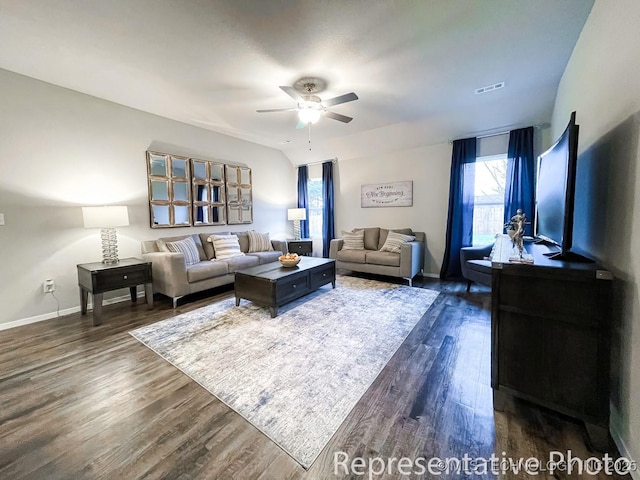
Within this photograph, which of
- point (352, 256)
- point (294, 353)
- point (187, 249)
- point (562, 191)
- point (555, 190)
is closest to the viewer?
point (562, 191)

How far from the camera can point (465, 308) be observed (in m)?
3.19

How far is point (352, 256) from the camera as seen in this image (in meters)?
4.77

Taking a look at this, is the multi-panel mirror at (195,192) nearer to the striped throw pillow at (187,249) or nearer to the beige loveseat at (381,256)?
the striped throw pillow at (187,249)

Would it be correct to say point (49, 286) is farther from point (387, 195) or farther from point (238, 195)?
point (387, 195)

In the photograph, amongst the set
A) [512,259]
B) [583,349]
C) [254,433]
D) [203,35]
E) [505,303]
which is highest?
[203,35]

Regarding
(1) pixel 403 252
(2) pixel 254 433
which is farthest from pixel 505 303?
(1) pixel 403 252

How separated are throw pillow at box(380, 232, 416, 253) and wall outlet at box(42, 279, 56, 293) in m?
4.66

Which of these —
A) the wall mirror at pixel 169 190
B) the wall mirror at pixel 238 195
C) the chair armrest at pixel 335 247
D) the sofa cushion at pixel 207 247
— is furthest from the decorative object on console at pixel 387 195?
the wall mirror at pixel 169 190

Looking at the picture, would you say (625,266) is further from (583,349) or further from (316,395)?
(316,395)

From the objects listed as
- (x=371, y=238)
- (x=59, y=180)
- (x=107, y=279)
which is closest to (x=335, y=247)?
(x=371, y=238)

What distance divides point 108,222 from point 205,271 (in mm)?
1248

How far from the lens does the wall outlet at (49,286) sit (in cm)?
301

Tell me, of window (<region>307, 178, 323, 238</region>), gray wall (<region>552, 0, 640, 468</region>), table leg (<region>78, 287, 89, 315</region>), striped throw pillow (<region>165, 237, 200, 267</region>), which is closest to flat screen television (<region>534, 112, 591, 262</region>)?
gray wall (<region>552, 0, 640, 468</region>)

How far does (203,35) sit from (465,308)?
3.91m
